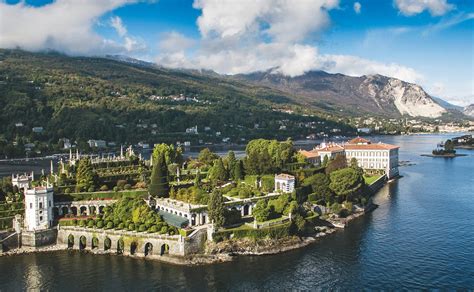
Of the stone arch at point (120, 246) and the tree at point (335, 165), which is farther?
the tree at point (335, 165)

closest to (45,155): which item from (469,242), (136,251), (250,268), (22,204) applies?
(22,204)

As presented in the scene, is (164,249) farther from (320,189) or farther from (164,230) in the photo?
(320,189)

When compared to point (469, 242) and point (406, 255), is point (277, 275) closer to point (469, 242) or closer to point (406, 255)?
point (406, 255)

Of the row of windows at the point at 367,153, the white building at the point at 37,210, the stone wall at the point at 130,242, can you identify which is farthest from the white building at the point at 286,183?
the row of windows at the point at 367,153

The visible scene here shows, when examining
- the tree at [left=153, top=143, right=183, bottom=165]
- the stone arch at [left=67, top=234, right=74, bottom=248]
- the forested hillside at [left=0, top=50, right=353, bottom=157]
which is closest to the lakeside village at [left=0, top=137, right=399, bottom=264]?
the stone arch at [left=67, top=234, right=74, bottom=248]

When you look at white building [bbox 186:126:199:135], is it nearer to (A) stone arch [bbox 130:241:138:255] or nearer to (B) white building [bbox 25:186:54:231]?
(B) white building [bbox 25:186:54:231]

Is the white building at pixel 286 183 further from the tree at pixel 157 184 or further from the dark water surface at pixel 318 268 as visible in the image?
the tree at pixel 157 184

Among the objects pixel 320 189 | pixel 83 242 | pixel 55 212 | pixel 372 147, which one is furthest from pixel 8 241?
pixel 372 147
